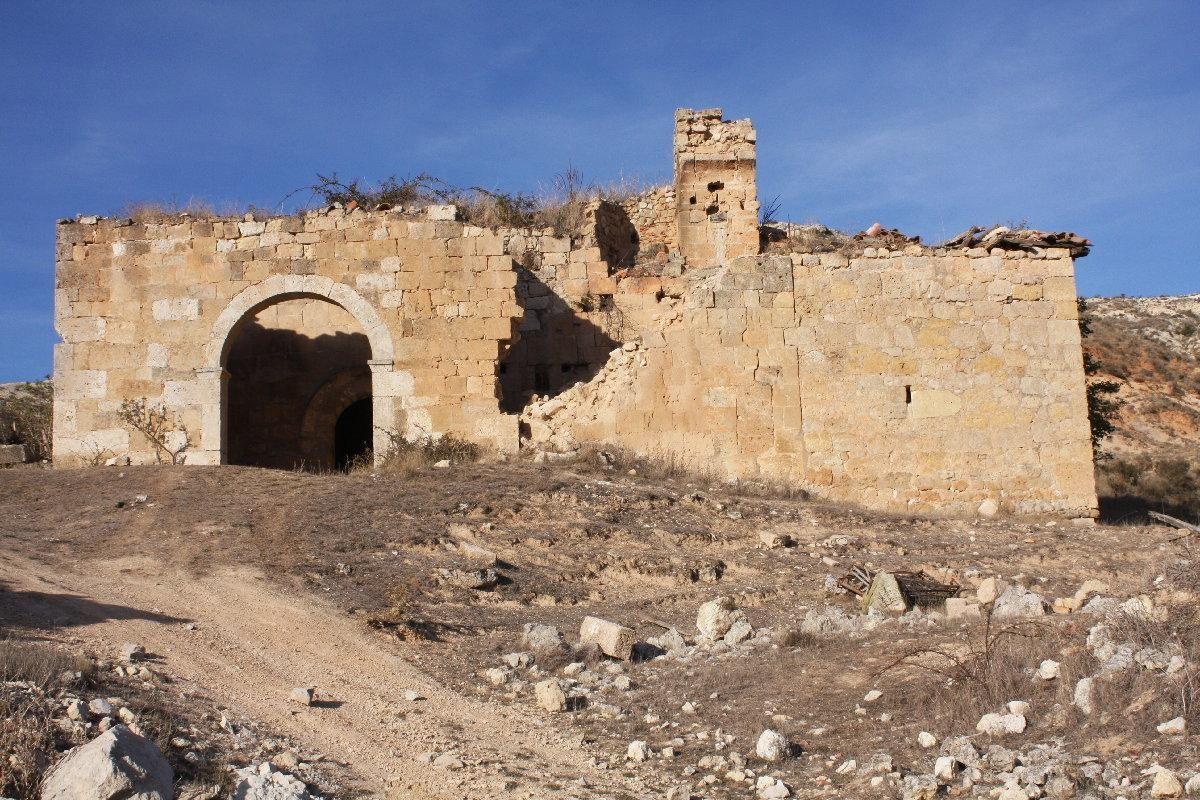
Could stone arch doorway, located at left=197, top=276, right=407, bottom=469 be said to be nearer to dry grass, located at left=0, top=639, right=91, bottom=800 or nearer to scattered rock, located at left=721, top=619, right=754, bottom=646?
scattered rock, located at left=721, top=619, right=754, bottom=646

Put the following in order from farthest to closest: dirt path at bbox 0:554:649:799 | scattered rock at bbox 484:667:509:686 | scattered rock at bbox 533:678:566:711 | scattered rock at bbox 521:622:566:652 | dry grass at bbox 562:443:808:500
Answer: dry grass at bbox 562:443:808:500, scattered rock at bbox 521:622:566:652, scattered rock at bbox 484:667:509:686, scattered rock at bbox 533:678:566:711, dirt path at bbox 0:554:649:799

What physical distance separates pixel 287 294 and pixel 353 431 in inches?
139

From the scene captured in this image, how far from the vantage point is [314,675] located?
22.8 ft

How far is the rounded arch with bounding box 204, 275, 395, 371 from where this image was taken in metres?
13.8

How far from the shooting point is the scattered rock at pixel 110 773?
460 cm

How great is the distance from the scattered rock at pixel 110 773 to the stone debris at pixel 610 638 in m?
3.24

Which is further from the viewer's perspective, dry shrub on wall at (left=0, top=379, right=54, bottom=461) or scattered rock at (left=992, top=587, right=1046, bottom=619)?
dry shrub on wall at (left=0, top=379, right=54, bottom=461)

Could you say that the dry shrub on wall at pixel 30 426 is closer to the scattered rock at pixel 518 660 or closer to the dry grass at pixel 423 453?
the dry grass at pixel 423 453

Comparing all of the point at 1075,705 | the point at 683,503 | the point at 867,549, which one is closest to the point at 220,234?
the point at 683,503

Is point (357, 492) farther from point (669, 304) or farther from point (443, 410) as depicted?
point (669, 304)

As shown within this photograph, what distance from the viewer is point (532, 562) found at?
10.2 m

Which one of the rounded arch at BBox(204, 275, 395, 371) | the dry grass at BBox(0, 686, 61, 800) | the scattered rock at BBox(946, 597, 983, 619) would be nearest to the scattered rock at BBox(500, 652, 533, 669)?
the scattered rock at BBox(946, 597, 983, 619)

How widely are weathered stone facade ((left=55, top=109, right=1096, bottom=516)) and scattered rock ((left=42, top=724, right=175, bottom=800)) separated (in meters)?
8.69

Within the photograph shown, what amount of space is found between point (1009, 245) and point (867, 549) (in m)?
5.12
